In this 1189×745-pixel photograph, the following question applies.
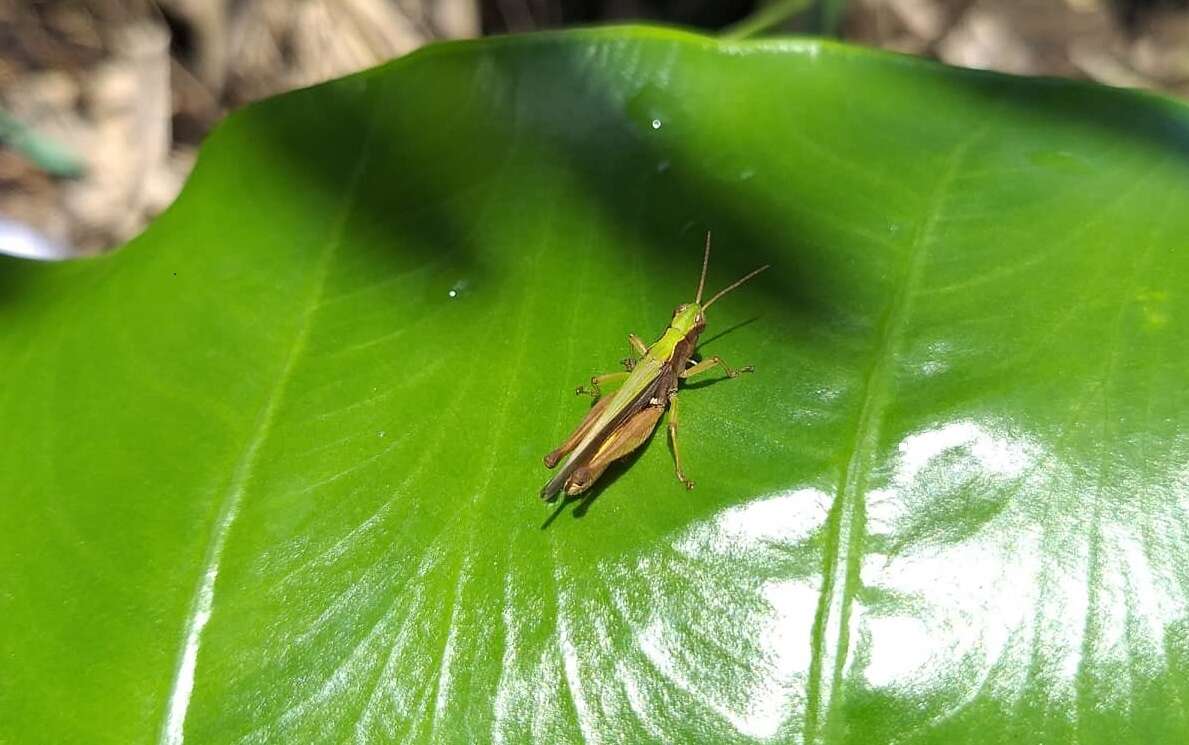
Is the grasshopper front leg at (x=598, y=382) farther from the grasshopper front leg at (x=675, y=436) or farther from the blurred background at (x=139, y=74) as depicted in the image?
the blurred background at (x=139, y=74)

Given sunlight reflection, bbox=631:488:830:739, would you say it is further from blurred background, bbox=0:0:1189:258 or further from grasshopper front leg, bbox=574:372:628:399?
blurred background, bbox=0:0:1189:258

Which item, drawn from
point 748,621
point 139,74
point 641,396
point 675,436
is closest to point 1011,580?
point 748,621

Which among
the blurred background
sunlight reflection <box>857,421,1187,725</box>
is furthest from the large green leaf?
the blurred background

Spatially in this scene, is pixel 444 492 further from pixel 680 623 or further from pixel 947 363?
pixel 947 363

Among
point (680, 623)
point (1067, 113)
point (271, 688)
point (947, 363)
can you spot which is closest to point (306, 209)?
point (271, 688)

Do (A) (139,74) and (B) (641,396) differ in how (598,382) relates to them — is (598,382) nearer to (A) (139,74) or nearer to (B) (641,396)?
(B) (641,396)
